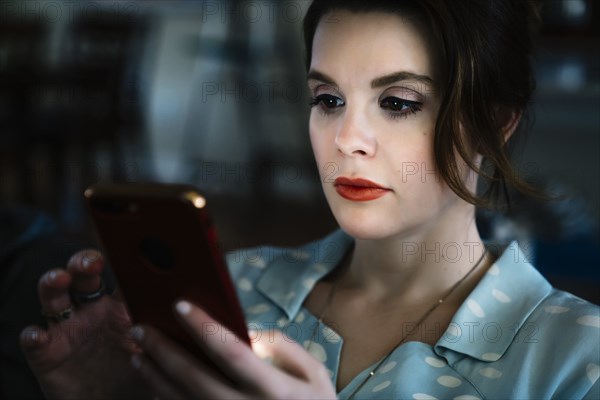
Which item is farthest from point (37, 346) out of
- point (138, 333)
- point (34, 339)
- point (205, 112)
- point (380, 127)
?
point (205, 112)

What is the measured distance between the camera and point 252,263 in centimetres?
115

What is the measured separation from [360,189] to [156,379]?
32cm

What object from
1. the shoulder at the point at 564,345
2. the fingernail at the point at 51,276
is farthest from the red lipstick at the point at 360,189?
the fingernail at the point at 51,276

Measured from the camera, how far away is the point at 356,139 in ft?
2.89

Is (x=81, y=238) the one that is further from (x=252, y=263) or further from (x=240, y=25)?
(x=252, y=263)

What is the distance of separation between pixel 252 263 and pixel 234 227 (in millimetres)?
2170

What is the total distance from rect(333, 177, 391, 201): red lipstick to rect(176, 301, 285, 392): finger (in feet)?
0.95

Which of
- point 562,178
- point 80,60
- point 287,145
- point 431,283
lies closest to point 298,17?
point 287,145

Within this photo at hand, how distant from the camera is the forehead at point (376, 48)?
89 centimetres

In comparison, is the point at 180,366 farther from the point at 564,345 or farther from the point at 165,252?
the point at 564,345

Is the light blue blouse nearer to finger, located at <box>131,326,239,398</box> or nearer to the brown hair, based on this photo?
the brown hair

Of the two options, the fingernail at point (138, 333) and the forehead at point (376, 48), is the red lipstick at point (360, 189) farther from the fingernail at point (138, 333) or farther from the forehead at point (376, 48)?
the fingernail at point (138, 333)

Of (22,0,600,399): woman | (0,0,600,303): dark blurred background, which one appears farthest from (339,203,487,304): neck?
(0,0,600,303): dark blurred background

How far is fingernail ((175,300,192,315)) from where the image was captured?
2.07ft
